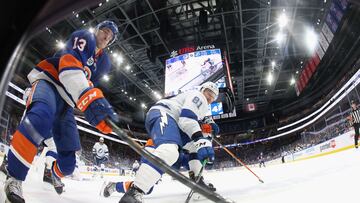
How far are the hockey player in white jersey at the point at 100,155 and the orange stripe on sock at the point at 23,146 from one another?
431 millimetres

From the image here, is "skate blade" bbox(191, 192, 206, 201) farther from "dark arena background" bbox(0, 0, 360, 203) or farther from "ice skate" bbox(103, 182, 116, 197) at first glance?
"ice skate" bbox(103, 182, 116, 197)

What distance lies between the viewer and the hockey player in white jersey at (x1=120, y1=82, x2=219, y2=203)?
41.5 inches

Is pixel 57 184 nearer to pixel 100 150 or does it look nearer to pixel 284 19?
pixel 100 150

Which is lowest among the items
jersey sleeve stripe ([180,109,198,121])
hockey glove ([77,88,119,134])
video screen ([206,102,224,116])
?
hockey glove ([77,88,119,134])

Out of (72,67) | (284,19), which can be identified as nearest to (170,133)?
(72,67)

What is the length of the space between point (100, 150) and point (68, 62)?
59cm

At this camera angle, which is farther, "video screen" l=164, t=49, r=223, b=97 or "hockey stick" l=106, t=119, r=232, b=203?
"video screen" l=164, t=49, r=223, b=97

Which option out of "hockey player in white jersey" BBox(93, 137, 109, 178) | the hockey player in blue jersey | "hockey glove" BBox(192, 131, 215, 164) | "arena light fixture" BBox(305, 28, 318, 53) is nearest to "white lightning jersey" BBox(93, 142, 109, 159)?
"hockey player in white jersey" BBox(93, 137, 109, 178)

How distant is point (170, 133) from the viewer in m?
1.23

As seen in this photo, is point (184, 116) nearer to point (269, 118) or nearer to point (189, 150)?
point (189, 150)

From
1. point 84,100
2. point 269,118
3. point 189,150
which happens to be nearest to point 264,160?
point 269,118

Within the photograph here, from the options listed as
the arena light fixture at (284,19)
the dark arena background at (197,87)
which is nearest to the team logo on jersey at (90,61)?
the dark arena background at (197,87)

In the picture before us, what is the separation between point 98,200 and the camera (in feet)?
3.60

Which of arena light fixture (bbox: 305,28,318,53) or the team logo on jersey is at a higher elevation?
arena light fixture (bbox: 305,28,318,53)
